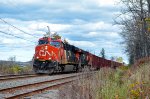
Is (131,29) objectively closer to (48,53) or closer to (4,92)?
(48,53)

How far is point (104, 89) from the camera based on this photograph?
8.09 m

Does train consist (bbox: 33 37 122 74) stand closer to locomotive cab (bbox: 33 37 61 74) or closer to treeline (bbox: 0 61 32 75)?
locomotive cab (bbox: 33 37 61 74)

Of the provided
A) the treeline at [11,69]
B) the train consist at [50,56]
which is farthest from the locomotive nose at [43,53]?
the treeline at [11,69]

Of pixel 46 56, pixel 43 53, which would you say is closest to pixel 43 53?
pixel 43 53

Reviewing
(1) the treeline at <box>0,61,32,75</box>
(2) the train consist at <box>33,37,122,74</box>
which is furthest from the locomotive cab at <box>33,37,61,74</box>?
(1) the treeline at <box>0,61,32,75</box>

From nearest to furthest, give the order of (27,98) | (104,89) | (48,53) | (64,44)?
1. (104,89)
2. (27,98)
3. (48,53)
4. (64,44)

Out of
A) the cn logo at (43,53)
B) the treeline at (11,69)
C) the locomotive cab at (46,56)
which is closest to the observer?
the locomotive cab at (46,56)

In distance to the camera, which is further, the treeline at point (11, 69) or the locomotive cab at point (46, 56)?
the treeline at point (11, 69)

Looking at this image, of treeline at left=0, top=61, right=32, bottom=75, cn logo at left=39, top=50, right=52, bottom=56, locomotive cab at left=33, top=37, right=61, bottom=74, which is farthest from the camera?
treeline at left=0, top=61, right=32, bottom=75

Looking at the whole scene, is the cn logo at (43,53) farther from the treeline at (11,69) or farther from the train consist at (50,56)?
the treeline at (11,69)

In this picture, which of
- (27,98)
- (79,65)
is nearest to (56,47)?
(79,65)

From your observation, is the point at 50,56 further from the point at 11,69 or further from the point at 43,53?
the point at 11,69

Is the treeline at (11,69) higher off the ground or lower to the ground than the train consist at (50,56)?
lower

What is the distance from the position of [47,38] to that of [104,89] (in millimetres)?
23206
